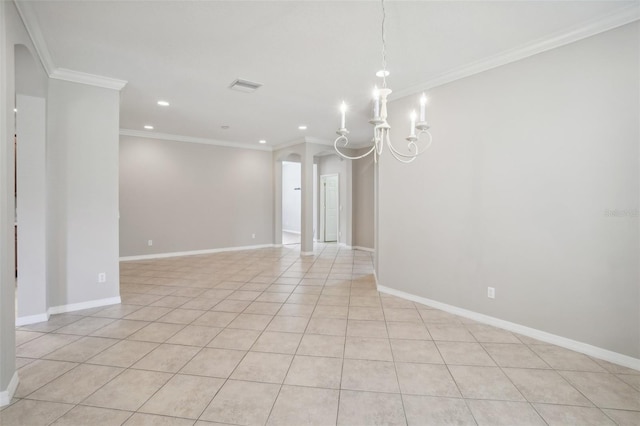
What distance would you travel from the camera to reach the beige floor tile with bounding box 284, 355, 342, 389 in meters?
2.13

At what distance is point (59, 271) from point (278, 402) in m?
3.10

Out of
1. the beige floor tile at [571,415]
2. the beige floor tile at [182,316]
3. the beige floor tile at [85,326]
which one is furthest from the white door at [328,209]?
the beige floor tile at [571,415]

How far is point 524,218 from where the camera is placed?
2900mm

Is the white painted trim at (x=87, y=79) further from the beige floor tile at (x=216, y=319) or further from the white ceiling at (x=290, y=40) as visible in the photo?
the beige floor tile at (x=216, y=319)

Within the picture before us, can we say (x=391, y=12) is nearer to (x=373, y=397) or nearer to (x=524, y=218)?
(x=524, y=218)

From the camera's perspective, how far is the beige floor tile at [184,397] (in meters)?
1.84

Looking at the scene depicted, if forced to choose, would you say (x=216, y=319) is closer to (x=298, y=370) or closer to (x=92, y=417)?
(x=298, y=370)

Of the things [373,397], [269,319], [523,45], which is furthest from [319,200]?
[373,397]

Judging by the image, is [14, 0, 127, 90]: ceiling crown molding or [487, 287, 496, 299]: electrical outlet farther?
[487, 287, 496, 299]: electrical outlet

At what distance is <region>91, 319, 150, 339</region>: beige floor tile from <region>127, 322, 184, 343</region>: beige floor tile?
0.08 m

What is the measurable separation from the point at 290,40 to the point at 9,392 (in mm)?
3334

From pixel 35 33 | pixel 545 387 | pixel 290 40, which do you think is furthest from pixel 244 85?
pixel 545 387

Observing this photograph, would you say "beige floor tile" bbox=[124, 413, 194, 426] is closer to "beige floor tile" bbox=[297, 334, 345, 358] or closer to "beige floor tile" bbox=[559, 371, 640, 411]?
"beige floor tile" bbox=[297, 334, 345, 358]

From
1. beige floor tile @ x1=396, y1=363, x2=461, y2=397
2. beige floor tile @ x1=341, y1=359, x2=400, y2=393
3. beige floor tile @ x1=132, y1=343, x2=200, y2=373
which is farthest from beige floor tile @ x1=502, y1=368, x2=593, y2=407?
beige floor tile @ x1=132, y1=343, x2=200, y2=373
